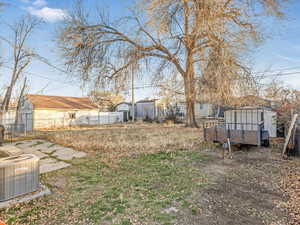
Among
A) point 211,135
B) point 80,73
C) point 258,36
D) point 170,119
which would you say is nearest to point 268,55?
point 258,36

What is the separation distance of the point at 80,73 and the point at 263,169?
8744 millimetres

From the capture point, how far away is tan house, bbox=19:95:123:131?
15.9 m

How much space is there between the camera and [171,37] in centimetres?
912

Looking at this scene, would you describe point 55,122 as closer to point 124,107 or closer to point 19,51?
point 19,51

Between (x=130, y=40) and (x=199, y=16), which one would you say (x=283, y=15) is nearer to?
(x=199, y=16)

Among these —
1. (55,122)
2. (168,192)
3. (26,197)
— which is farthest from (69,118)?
(168,192)

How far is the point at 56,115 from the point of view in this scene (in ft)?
57.7

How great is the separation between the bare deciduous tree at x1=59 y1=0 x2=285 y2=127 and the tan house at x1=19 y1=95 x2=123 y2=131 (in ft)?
30.4

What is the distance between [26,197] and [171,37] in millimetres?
9105

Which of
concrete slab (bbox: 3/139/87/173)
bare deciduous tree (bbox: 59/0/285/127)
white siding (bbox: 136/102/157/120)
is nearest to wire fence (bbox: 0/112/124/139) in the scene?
white siding (bbox: 136/102/157/120)

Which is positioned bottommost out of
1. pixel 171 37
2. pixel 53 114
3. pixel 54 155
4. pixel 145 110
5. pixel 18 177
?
pixel 54 155

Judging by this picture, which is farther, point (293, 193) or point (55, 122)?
point (55, 122)

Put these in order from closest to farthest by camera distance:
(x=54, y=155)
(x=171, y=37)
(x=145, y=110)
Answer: (x=54, y=155) < (x=171, y=37) < (x=145, y=110)

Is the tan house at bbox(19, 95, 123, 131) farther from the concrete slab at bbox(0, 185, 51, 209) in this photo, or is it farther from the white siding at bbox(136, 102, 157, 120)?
the concrete slab at bbox(0, 185, 51, 209)
